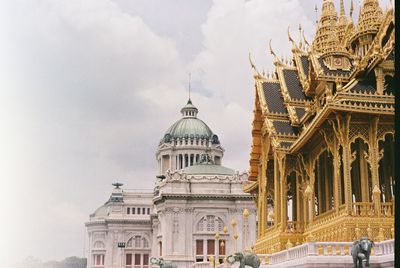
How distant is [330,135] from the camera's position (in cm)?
1255

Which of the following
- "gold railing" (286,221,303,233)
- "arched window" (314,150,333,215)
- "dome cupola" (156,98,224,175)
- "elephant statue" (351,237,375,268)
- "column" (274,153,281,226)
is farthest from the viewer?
"dome cupola" (156,98,224,175)

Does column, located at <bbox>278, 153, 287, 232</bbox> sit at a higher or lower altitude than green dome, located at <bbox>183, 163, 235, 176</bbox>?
lower

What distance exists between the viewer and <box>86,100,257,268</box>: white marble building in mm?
36250

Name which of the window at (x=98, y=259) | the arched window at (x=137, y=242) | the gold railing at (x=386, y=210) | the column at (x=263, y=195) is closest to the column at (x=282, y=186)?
the column at (x=263, y=195)

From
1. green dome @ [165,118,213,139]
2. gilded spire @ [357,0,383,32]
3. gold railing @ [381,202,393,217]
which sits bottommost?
gold railing @ [381,202,393,217]

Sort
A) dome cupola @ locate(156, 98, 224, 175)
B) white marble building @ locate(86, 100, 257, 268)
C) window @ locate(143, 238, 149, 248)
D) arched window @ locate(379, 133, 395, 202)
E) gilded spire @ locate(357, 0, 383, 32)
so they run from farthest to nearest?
→ 1. dome cupola @ locate(156, 98, 224, 175)
2. window @ locate(143, 238, 149, 248)
3. white marble building @ locate(86, 100, 257, 268)
4. gilded spire @ locate(357, 0, 383, 32)
5. arched window @ locate(379, 133, 395, 202)

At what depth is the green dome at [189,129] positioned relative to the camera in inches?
1834

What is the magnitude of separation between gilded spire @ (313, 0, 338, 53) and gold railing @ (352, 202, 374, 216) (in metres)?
4.79

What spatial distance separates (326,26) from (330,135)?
4.32 metres

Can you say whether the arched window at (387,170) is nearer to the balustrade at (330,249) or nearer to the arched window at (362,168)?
the arched window at (362,168)

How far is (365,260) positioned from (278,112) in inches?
316

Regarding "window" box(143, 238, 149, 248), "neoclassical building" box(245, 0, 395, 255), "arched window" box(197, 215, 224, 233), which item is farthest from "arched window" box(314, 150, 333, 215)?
"window" box(143, 238, 149, 248)

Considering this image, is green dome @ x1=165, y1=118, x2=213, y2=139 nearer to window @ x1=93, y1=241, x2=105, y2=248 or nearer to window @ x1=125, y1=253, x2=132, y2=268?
window @ x1=125, y1=253, x2=132, y2=268

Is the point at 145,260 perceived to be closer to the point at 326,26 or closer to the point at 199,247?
the point at 199,247
